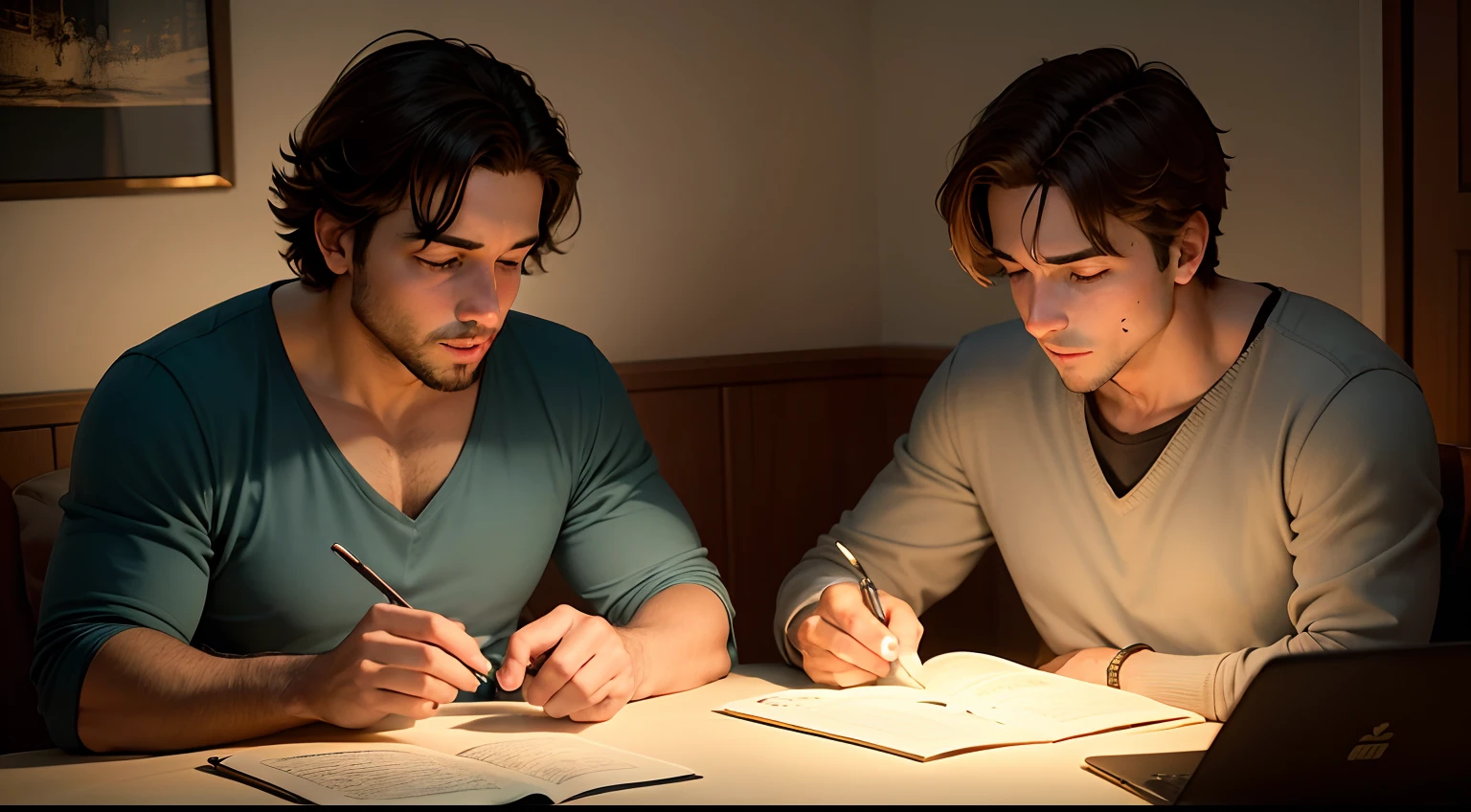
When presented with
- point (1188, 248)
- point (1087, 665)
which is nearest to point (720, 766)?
point (1087, 665)

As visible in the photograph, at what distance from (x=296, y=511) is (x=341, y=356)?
0.23 m

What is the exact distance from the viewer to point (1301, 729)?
1.24 meters

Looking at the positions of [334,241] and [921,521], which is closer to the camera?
[334,241]

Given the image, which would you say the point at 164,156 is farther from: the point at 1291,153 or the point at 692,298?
the point at 1291,153

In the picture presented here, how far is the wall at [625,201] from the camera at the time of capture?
2615 millimetres

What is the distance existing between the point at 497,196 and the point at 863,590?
2.24ft

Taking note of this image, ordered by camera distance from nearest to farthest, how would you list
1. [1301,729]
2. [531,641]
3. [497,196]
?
[1301,729], [531,641], [497,196]

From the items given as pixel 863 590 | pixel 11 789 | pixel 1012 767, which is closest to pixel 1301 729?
pixel 1012 767

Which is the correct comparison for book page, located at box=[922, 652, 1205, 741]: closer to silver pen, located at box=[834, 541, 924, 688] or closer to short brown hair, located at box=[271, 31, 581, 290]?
silver pen, located at box=[834, 541, 924, 688]

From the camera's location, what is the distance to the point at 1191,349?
1.85 meters

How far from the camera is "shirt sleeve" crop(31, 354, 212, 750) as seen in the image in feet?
5.11

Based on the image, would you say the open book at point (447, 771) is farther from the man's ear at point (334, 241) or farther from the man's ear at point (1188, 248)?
the man's ear at point (1188, 248)

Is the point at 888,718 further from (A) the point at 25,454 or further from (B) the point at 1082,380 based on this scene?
(A) the point at 25,454

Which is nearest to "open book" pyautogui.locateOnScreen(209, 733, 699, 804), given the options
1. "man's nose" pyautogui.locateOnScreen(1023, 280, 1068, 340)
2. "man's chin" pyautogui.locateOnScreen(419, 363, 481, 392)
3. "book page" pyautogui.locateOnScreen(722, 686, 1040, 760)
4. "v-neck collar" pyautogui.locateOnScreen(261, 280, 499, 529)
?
"book page" pyautogui.locateOnScreen(722, 686, 1040, 760)
